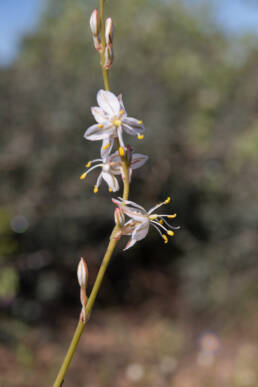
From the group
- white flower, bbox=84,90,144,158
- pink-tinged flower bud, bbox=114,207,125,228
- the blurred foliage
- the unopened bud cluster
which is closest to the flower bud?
the unopened bud cluster

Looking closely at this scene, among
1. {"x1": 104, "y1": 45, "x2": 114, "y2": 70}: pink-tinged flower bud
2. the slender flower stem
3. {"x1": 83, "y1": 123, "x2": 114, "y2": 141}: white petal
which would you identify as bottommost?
the slender flower stem

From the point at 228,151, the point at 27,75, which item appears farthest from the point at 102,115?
the point at 228,151

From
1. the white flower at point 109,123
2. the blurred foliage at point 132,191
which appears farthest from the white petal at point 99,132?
the blurred foliage at point 132,191

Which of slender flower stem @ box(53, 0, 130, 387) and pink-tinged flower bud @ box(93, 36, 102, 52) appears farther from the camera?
pink-tinged flower bud @ box(93, 36, 102, 52)

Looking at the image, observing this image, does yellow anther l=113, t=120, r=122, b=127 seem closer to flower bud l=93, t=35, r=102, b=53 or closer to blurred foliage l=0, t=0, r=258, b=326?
flower bud l=93, t=35, r=102, b=53

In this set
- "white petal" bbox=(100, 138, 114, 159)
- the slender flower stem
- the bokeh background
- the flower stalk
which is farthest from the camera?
the bokeh background

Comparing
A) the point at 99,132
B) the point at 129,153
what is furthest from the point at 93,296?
the point at 99,132

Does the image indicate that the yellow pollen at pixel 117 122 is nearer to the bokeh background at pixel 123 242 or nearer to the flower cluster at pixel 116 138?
the flower cluster at pixel 116 138

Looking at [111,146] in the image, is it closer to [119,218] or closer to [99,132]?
[99,132]
